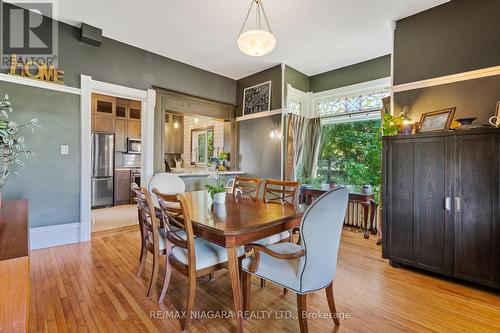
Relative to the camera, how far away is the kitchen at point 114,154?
18.8ft

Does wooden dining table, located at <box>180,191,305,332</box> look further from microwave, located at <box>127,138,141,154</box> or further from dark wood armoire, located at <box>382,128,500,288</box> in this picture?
microwave, located at <box>127,138,141,154</box>

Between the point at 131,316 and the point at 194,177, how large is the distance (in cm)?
306

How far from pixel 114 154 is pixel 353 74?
5565 millimetres

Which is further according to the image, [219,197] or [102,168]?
[102,168]

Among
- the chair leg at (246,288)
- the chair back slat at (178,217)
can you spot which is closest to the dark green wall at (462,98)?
the chair leg at (246,288)

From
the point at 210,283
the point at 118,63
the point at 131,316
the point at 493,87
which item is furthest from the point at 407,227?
the point at 118,63

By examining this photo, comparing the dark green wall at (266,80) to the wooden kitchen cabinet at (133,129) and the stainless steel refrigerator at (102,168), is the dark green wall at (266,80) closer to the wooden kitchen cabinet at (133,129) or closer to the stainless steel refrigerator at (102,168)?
the wooden kitchen cabinet at (133,129)

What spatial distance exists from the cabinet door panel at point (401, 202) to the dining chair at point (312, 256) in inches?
60.6

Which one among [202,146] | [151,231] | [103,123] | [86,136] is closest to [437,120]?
[151,231]

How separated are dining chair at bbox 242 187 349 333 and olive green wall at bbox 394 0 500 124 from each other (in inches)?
88.6

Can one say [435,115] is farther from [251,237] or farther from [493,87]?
[251,237]

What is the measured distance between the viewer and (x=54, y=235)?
341 centimetres

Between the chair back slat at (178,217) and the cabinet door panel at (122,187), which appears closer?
the chair back slat at (178,217)

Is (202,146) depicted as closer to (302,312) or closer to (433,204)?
(433,204)
